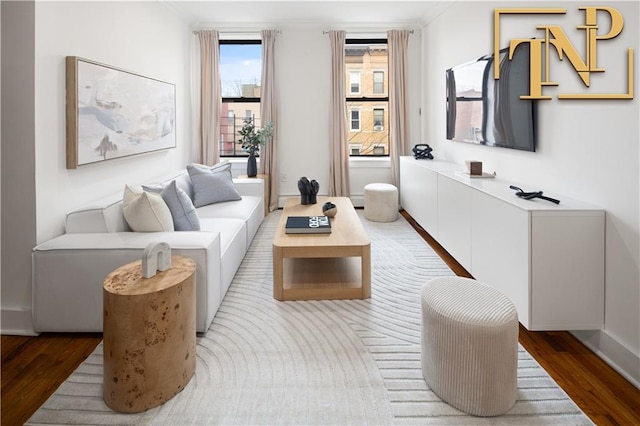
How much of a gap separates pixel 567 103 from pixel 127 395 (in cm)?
277

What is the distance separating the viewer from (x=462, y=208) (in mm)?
3207

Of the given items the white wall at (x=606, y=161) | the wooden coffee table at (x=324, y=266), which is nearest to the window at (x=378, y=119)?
the white wall at (x=606, y=161)

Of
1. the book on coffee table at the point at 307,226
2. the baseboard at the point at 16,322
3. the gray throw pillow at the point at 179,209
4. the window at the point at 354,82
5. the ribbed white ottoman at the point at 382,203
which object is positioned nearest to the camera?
the baseboard at the point at 16,322

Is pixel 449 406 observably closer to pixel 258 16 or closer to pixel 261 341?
pixel 261 341

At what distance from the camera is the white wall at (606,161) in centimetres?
197

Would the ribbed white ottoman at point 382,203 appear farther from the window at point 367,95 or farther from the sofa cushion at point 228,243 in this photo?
the sofa cushion at point 228,243

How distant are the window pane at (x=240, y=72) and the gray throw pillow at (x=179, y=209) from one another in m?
3.64

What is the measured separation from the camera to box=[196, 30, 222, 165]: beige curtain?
584cm

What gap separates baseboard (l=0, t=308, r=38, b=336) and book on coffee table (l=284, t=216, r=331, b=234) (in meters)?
1.65

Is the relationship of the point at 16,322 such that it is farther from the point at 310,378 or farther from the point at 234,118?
the point at 234,118

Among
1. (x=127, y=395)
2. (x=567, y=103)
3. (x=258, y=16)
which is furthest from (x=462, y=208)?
(x=258, y=16)

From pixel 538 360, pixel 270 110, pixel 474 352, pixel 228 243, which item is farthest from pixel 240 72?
pixel 474 352

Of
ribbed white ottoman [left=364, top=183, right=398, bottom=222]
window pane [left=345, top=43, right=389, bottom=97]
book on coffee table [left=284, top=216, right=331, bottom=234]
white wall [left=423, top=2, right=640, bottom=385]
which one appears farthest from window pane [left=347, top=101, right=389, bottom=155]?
book on coffee table [left=284, top=216, right=331, bottom=234]

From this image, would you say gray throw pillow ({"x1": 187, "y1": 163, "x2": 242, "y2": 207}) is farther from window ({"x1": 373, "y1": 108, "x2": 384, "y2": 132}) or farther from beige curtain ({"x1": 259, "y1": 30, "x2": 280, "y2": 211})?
window ({"x1": 373, "y1": 108, "x2": 384, "y2": 132})
